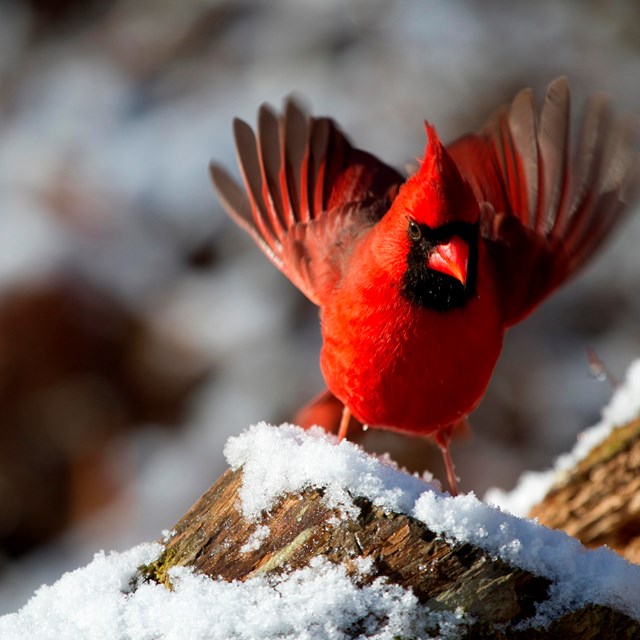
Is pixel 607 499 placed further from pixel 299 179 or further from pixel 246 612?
pixel 246 612

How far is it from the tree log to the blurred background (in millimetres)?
1190

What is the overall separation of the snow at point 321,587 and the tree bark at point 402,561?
0.04 ft

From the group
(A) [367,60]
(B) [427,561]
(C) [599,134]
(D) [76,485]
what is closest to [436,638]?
(B) [427,561]

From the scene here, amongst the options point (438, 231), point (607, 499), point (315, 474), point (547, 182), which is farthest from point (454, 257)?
point (607, 499)

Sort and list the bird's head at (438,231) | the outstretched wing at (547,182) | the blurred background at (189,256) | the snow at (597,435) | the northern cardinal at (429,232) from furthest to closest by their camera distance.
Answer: the blurred background at (189,256) < the snow at (597,435) < the outstretched wing at (547,182) < the northern cardinal at (429,232) < the bird's head at (438,231)

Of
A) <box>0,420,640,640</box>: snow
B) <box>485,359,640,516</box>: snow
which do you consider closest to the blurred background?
<box>485,359,640,516</box>: snow

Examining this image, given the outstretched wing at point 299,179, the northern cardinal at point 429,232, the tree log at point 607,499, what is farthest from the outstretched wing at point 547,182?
the tree log at point 607,499

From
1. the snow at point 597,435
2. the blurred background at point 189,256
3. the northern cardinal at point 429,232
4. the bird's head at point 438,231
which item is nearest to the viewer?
the bird's head at point 438,231

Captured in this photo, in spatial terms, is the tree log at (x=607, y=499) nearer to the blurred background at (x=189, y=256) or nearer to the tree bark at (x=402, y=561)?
the tree bark at (x=402, y=561)

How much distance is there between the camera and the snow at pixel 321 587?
1.15 m

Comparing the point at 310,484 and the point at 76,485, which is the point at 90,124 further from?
the point at 310,484

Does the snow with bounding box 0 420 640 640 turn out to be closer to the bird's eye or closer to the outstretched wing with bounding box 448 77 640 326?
the bird's eye

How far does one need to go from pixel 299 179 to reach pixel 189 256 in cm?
162

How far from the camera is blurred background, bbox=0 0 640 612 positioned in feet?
11.7
